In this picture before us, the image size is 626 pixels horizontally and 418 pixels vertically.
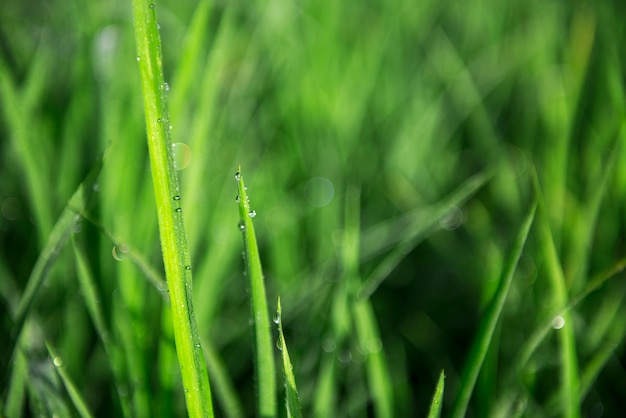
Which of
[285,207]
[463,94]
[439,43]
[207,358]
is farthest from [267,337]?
[439,43]

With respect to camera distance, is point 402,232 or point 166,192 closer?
point 166,192

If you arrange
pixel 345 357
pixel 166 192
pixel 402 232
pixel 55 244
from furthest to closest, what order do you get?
pixel 402 232 < pixel 345 357 < pixel 55 244 < pixel 166 192

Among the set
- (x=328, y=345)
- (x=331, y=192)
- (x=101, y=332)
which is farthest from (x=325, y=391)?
(x=331, y=192)

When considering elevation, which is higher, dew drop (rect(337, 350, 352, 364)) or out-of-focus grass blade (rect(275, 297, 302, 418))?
dew drop (rect(337, 350, 352, 364))

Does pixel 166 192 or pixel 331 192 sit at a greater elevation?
pixel 331 192

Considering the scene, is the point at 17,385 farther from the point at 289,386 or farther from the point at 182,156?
the point at 182,156

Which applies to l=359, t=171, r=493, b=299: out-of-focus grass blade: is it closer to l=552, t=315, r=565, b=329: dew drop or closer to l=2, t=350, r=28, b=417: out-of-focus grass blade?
l=552, t=315, r=565, b=329: dew drop

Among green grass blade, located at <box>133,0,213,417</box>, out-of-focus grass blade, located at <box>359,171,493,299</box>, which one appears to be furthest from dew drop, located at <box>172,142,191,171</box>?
green grass blade, located at <box>133,0,213,417</box>

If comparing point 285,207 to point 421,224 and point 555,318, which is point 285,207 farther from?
point 555,318
